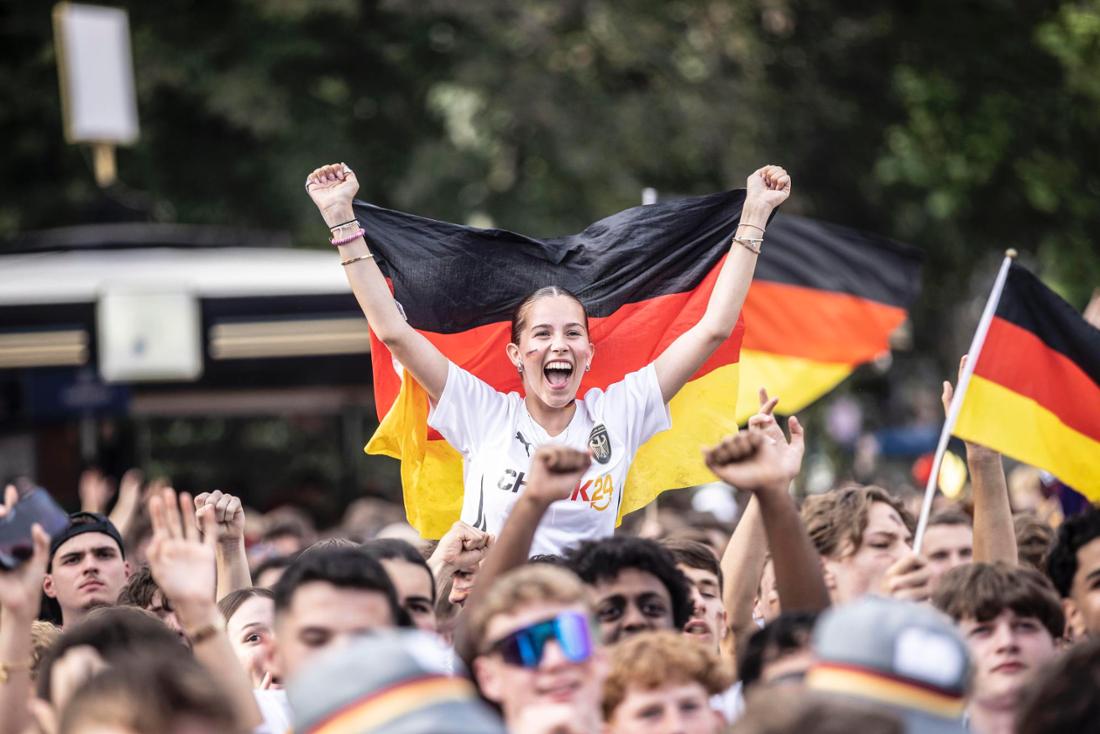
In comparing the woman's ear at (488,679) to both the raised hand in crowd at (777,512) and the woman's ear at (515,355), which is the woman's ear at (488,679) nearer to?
the raised hand in crowd at (777,512)

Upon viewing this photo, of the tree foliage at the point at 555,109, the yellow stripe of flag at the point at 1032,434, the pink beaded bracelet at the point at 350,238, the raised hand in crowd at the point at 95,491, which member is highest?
the tree foliage at the point at 555,109

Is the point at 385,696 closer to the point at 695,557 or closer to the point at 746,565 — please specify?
the point at 746,565

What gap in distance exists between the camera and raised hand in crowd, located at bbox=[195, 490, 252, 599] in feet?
A: 21.3

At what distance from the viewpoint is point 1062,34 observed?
16328mm

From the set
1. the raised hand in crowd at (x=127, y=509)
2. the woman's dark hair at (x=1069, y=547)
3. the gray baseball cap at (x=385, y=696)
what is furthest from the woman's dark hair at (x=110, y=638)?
the raised hand in crowd at (x=127, y=509)

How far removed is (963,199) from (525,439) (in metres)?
14.1

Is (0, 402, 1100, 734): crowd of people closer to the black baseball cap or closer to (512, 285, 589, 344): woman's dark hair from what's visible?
the black baseball cap

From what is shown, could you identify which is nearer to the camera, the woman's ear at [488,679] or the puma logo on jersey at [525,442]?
the woman's ear at [488,679]

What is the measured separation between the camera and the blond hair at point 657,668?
4594 mm

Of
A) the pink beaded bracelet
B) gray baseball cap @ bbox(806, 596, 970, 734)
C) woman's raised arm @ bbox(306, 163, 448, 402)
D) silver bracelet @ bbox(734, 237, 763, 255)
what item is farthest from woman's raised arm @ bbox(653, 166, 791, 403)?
gray baseball cap @ bbox(806, 596, 970, 734)

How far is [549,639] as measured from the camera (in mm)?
4352

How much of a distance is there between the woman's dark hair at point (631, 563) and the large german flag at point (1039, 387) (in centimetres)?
201

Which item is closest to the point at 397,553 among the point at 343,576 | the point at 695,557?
the point at 343,576

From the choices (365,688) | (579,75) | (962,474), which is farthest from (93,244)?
(365,688)
